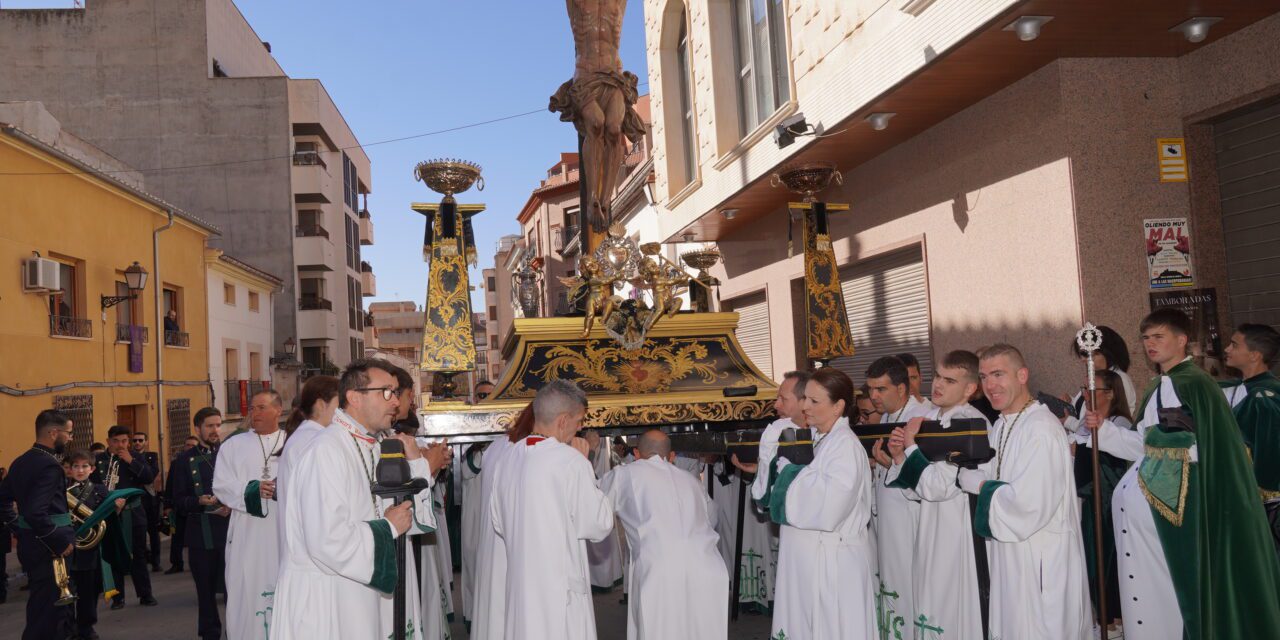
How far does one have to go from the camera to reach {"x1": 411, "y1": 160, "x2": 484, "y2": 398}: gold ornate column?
6906 millimetres

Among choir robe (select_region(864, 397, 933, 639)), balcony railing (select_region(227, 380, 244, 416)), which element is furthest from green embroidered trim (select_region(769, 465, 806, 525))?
balcony railing (select_region(227, 380, 244, 416))

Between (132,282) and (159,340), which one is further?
(159,340)

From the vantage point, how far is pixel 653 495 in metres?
5.63

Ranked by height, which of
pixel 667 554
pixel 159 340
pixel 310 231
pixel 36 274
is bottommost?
pixel 667 554

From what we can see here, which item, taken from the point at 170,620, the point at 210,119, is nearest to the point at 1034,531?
the point at 170,620

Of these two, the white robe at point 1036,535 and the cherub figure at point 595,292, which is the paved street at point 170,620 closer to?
the cherub figure at point 595,292

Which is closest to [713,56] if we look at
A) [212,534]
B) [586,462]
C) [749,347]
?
[749,347]

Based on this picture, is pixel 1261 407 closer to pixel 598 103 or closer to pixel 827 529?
pixel 827 529

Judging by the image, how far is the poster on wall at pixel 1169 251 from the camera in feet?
24.7

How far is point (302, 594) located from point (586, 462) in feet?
4.77

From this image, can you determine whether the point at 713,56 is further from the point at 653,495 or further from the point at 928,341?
the point at 653,495

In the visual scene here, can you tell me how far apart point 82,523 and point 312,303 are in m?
26.3

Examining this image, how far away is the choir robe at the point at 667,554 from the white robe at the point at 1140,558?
2250mm

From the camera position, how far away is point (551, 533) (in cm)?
495
